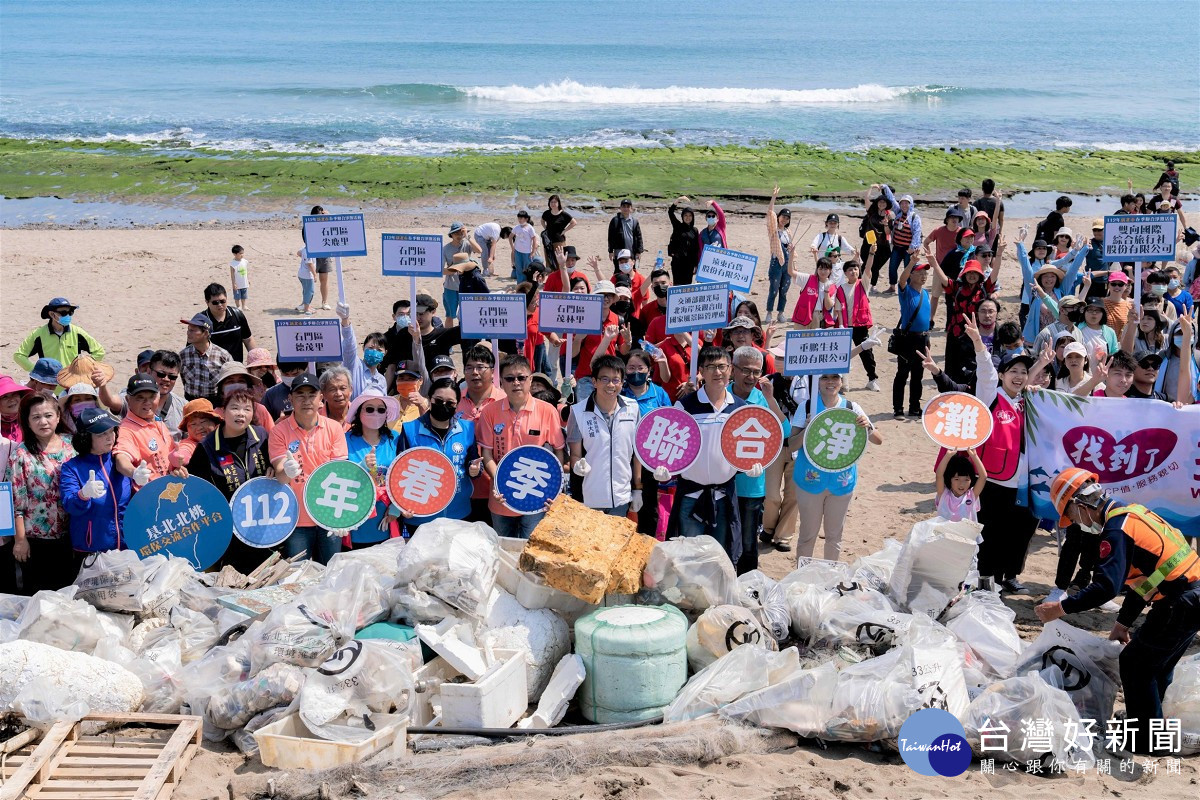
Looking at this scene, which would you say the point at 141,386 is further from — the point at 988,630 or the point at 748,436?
the point at 988,630

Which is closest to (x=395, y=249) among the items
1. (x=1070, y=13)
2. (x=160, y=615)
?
(x=160, y=615)

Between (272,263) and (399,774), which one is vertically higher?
(272,263)

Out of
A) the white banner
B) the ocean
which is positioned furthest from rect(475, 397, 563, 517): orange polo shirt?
the ocean

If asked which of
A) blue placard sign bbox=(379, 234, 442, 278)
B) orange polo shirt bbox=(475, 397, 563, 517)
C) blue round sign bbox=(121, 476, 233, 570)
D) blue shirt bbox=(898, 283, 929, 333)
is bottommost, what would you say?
blue round sign bbox=(121, 476, 233, 570)

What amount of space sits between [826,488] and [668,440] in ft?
4.12

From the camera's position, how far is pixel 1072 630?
6.09 m

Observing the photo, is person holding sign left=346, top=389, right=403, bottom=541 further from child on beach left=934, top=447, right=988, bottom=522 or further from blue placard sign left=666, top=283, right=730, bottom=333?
child on beach left=934, top=447, right=988, bottom=522

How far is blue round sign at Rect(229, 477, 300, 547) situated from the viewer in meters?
6.78

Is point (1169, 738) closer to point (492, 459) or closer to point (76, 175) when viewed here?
point (492, 459)

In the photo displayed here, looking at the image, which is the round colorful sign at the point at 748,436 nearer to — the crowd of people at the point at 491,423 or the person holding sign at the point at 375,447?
the crowd of people at the point at 491,423

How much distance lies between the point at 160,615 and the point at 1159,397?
7.54 metres

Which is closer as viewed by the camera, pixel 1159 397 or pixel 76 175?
pixel 1159 397

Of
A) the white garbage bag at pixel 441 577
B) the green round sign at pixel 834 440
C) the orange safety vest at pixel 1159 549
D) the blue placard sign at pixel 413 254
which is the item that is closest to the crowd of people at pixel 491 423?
the green round sign at pixel 834 440

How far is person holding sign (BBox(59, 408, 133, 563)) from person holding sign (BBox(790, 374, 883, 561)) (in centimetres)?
454
